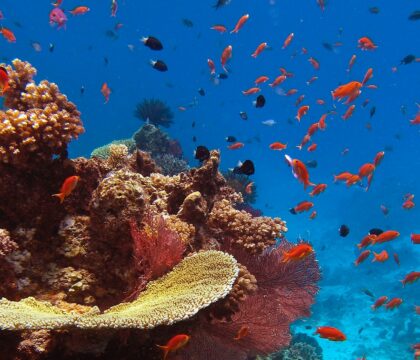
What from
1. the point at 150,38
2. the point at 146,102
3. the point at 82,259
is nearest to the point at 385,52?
the point at 146,102

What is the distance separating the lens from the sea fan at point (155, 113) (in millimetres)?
18016

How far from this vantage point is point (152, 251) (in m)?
3.70

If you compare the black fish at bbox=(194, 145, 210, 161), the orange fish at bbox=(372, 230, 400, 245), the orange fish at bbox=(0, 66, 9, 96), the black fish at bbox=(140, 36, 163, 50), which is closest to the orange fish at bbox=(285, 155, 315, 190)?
the black fish at bbox=(194, 145, 210, 161)

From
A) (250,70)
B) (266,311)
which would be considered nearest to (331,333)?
(266,311)

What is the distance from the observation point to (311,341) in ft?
44.7

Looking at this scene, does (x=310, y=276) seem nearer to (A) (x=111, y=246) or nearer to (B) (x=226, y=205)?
(B) (x=226, y=205)

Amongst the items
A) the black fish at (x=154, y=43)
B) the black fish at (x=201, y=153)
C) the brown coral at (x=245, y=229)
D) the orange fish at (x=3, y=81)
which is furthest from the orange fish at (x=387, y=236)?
the orange fish at (x=3, y=81)

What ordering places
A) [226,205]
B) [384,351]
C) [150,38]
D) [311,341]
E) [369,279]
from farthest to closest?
[369,279] < [384,351] < [311,341] < [150,38] < [226,205]

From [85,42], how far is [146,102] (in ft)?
283

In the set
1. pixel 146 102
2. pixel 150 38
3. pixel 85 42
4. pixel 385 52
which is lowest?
pixel 150 38

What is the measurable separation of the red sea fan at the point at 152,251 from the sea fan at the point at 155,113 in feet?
48.3

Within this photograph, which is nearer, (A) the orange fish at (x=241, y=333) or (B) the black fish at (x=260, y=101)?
(A) the orange fish at (x=241, y=333)

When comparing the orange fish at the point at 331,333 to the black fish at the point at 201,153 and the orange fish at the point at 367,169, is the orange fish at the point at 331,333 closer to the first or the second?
the black fish at the point at 201,153

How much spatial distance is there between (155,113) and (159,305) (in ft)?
52.4
